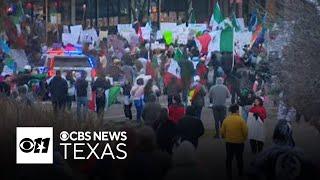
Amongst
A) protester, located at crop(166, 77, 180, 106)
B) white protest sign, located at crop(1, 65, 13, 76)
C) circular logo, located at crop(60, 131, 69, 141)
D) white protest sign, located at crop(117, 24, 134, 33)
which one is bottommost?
protester, located at crop(166, 77, 180, 106)

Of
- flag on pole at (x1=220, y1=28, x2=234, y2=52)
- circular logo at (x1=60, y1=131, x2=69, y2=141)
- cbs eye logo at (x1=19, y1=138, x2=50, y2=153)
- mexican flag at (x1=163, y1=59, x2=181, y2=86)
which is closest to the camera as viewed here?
cbs eye logo at (x1=19, y1=138, x2=50, y2=153)

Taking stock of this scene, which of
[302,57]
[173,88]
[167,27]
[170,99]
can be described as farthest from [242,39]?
[302,57]

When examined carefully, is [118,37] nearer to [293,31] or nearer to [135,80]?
[135,80]

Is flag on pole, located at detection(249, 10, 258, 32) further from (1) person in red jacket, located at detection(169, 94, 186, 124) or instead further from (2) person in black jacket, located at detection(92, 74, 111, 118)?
(1) person in red jacket, located at detection(169, 94, 186, 124)

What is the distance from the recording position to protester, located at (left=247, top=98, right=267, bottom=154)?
9.33 metres

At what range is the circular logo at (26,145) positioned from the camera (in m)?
6.89

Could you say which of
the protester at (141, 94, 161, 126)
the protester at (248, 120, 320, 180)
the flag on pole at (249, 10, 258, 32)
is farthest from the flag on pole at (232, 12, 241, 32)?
the protester at (248, 120, 320, 180)

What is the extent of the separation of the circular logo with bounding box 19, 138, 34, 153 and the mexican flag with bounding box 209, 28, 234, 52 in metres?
9.37

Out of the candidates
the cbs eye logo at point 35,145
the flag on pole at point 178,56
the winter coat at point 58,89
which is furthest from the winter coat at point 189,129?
the flag on pole at point 178,56

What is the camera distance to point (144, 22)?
2075 centimetres

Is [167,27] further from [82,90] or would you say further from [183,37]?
[82,90]

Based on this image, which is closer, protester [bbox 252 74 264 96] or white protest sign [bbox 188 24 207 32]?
protester [bbox 252 74 264 96]

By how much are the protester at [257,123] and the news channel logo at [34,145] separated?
3.05m

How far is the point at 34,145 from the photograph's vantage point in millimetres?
6980
